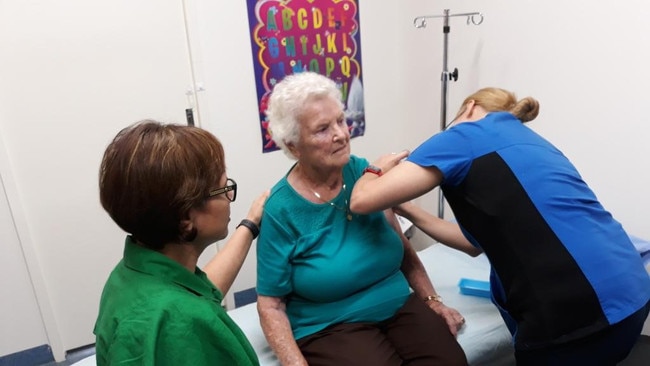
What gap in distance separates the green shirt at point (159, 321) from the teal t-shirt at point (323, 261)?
1.85 ft

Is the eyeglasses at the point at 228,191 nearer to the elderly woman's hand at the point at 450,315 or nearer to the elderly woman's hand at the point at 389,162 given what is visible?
the elderly woman's hand at the point at 389,162

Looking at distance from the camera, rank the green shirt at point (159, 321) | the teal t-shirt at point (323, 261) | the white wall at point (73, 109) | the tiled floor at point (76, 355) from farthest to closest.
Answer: the tiled floor at point (76, 355)
the white wall at point (73, 109)
the teal t-shirt at point (323, 261)
the green shirt at point (159, 321)

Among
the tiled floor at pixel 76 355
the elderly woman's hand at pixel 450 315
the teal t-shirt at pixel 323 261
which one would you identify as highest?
the teal t-shirt at pixel 323 261

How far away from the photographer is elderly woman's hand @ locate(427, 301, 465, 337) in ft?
5.38

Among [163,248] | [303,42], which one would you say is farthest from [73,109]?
[163,248]

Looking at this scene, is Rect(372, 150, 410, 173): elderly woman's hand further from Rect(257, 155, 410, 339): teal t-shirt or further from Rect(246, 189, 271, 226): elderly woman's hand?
Rect(246, 189, 271, 226): elderly woman's hand

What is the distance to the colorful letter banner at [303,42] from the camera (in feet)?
8.38

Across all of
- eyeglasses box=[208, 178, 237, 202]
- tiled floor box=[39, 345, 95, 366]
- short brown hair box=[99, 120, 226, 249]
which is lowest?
tiled floor box=[39, 345, 95, 366]

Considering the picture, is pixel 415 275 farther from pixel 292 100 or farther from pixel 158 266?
pixel 158 266

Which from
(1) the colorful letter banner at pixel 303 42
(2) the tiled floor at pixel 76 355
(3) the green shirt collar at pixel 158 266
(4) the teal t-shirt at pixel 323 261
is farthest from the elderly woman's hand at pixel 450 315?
(2) the tiled floor at pixel 76 355

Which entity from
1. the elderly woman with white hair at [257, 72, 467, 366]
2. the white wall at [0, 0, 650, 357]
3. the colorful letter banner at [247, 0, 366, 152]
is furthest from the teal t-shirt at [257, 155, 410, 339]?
the colorful letter banner at [247, 0, 366, 152]

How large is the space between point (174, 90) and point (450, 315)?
5.46 ft

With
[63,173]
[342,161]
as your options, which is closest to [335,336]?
[342,161]

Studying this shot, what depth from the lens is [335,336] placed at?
1498 mm
